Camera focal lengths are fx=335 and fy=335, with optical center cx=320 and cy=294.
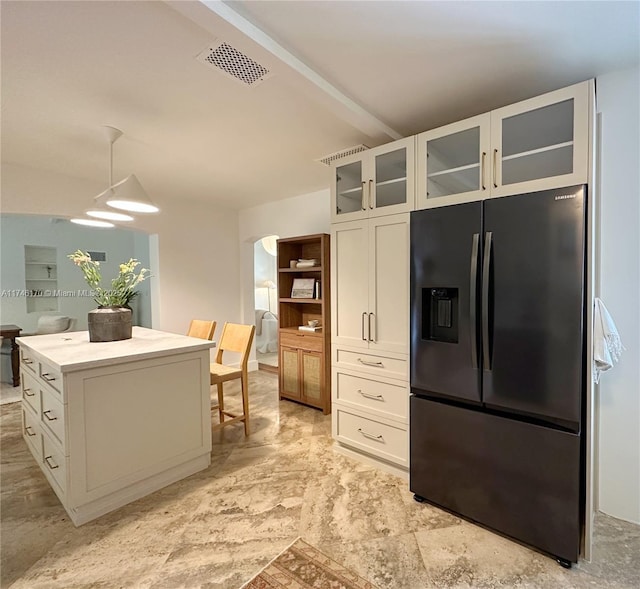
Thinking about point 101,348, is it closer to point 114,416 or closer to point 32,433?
point 114,416

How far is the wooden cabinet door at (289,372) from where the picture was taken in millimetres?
3883

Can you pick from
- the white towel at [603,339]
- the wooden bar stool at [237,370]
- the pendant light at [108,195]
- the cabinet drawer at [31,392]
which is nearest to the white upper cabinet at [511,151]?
the white towel at [603,339]

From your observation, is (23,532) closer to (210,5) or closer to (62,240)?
(210,5)

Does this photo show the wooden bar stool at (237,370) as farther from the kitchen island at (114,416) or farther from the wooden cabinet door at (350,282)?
the wooden cabinet door at (350,282)

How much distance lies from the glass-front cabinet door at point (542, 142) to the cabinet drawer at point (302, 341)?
233 cm

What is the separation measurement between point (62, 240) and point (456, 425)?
234 inches

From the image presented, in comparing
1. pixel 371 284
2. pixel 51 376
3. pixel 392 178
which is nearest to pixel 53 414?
pixel 51 376

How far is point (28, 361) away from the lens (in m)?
2.52

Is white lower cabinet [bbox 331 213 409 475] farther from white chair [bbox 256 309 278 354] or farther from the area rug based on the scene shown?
white chair [bbox 256 309 278 354]

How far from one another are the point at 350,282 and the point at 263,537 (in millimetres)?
1677

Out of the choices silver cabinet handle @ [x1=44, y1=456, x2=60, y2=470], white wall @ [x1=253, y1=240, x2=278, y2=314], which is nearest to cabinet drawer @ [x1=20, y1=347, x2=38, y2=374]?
silver cabinet handle @ [x1=44, y1=456, x2=60, y2=470]

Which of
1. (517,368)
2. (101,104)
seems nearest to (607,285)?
(517,368)

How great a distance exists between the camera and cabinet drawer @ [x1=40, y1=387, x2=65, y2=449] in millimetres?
1903

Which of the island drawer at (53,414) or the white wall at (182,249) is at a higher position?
the white wall at (182,249)
